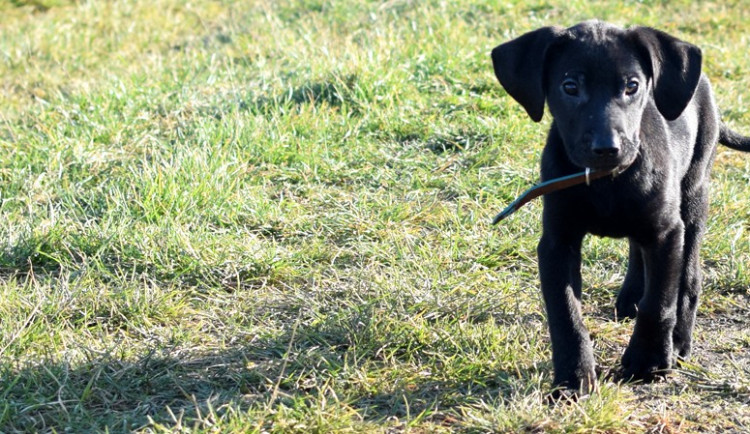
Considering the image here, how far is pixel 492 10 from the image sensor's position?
816cm

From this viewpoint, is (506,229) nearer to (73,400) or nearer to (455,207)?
(455,207)

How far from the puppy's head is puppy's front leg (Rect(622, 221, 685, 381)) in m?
0.37

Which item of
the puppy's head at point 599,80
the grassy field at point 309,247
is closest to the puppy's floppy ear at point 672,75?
the puppy's head at point 599,80

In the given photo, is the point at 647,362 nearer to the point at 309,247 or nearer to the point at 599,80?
the point at 599,80

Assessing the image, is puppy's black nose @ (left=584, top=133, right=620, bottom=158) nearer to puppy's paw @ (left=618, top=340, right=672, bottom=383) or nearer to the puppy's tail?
puppy's paw @ (left=618, top=340, right=672, bottom=383)

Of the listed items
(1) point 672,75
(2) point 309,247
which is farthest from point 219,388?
(1) point 672,75

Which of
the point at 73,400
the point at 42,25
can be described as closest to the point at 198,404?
the point at 73,400

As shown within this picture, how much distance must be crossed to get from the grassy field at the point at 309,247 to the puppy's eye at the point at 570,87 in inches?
38.3

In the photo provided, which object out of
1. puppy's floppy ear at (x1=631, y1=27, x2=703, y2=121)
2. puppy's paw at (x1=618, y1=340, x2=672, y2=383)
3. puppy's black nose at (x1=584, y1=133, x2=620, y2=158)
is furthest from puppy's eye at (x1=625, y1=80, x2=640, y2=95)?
puppy's paw at (x1=618, y1=340, x2=672, y2=383)

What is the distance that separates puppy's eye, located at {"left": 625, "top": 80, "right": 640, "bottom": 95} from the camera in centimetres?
340

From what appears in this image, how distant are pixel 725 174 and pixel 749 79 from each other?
162 cm

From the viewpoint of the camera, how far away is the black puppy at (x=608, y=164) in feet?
11.1

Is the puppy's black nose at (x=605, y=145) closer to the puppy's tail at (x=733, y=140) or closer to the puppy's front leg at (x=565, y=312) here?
the puppy's front leg at (x=565, y=312)

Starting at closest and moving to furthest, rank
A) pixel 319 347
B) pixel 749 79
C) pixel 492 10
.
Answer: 1. pixel 319 347
2. pixel 749 79
3. pixel 492 10
